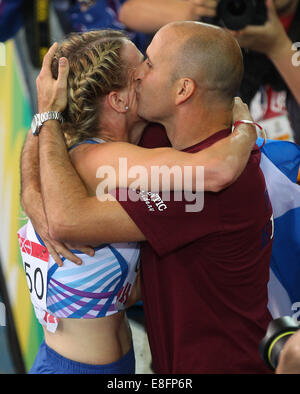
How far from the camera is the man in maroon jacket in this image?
125 cm

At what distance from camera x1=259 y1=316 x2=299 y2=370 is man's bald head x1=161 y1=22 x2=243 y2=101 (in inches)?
22.8

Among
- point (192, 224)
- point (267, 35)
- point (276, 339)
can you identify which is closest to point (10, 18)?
point (267, 35)

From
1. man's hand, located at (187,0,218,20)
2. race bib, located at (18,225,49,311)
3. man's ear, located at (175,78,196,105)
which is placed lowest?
race bib, located at (18,225,49,311)

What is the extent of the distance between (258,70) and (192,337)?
1.27 meters

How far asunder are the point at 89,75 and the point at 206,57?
11.8 inches

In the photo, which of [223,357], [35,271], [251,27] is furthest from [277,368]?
[251,27]

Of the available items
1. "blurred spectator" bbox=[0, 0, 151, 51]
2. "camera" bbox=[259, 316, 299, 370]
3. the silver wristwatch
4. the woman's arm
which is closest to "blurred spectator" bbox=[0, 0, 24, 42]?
"blurred spectator" bbox=[0, 0, 151, 51]

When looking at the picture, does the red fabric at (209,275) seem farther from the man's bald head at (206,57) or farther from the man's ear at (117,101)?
the man's ear at (117,101)

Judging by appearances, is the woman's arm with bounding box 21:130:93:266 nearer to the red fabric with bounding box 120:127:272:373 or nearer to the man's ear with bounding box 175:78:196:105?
the red fabric with bounding box 120:127:272:373

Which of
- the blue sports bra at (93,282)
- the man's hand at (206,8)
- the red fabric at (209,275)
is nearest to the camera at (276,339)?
the red fabric at (209,275)

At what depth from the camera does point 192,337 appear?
1.35m

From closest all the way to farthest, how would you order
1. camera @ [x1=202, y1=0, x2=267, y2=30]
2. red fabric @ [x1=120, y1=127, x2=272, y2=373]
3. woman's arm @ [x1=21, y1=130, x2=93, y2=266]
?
1. red fabric @ [x1=120, y1=127, x2=272, y2=373]
2. woman's arm @ [x1=21, y1=130, x2=93, y2=266]
3. camera @ [x1=202, y1=0, x2=267, y2=30]

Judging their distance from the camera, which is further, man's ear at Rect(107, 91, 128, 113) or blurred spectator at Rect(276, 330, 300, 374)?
man's ear at Rect(107, 91, 128, 113)

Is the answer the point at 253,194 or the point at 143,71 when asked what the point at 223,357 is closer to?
the point at 253,194
